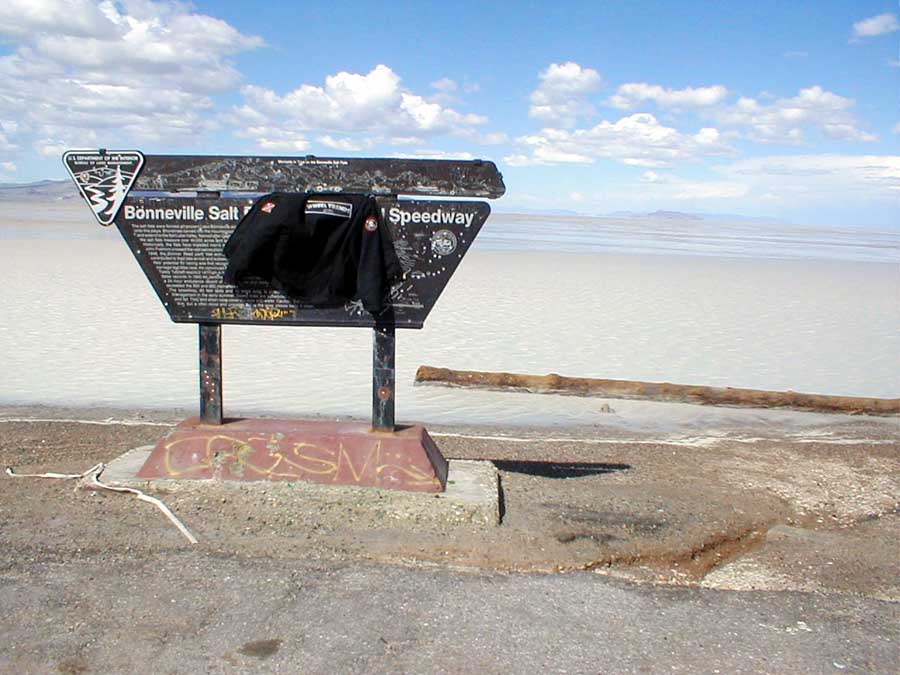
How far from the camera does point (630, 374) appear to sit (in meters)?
13.3

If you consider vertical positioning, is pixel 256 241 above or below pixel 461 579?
above

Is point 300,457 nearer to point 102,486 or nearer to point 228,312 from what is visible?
point 228,312

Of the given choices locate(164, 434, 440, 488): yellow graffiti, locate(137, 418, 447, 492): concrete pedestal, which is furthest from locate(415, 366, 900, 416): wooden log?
locate(164, 434, 440, 488): yellow graffiti

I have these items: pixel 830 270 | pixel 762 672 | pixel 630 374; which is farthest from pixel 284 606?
pixel 830 270

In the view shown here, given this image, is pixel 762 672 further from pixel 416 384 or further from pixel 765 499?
pixel 416 384

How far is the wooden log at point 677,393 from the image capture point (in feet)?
36.5

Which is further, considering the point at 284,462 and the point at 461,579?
the point at 284,462

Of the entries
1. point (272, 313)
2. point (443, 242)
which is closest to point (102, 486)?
point (272, 313)

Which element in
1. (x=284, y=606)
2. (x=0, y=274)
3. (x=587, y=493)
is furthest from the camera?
(x=0, y=274)

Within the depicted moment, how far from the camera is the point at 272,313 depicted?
601 cm

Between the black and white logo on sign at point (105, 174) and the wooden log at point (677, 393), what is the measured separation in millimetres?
6141

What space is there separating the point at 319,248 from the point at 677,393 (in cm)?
641

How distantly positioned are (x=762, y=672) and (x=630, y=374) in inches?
374

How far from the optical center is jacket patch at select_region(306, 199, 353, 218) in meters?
5.83
